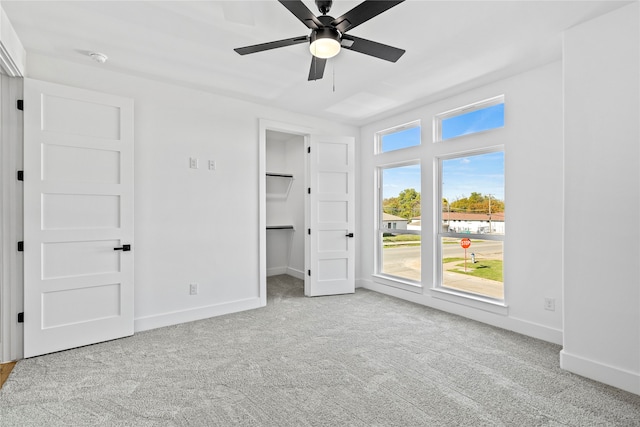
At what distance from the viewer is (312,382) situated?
91.9 inches

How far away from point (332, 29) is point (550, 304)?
312cm

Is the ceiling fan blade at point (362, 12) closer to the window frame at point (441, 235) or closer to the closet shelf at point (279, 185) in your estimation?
the window frame at point (441, 235)

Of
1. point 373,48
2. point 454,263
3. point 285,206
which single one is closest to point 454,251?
point 454,263

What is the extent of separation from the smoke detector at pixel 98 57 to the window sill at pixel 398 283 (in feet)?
13.9

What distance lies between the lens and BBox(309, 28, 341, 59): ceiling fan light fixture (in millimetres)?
2020

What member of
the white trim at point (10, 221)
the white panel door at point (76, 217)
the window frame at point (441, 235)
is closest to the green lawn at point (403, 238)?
the window frame at point (441, 235)

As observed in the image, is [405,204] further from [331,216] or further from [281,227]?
[281,227]

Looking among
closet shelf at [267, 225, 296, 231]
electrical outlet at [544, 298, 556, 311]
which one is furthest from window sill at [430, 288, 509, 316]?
closet shelf at [267, 225, 296, 231]

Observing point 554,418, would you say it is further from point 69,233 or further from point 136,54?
point 136,54

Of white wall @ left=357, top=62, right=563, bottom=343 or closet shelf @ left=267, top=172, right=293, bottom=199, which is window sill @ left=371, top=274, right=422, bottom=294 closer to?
white wall @ left=357, top=62, right=563, bottom=343

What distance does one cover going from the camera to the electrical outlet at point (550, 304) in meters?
3.04

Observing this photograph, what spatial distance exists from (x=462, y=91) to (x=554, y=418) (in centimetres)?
320

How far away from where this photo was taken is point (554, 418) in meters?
1.93

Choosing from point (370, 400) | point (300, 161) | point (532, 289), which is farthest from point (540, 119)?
point (300, 161)
